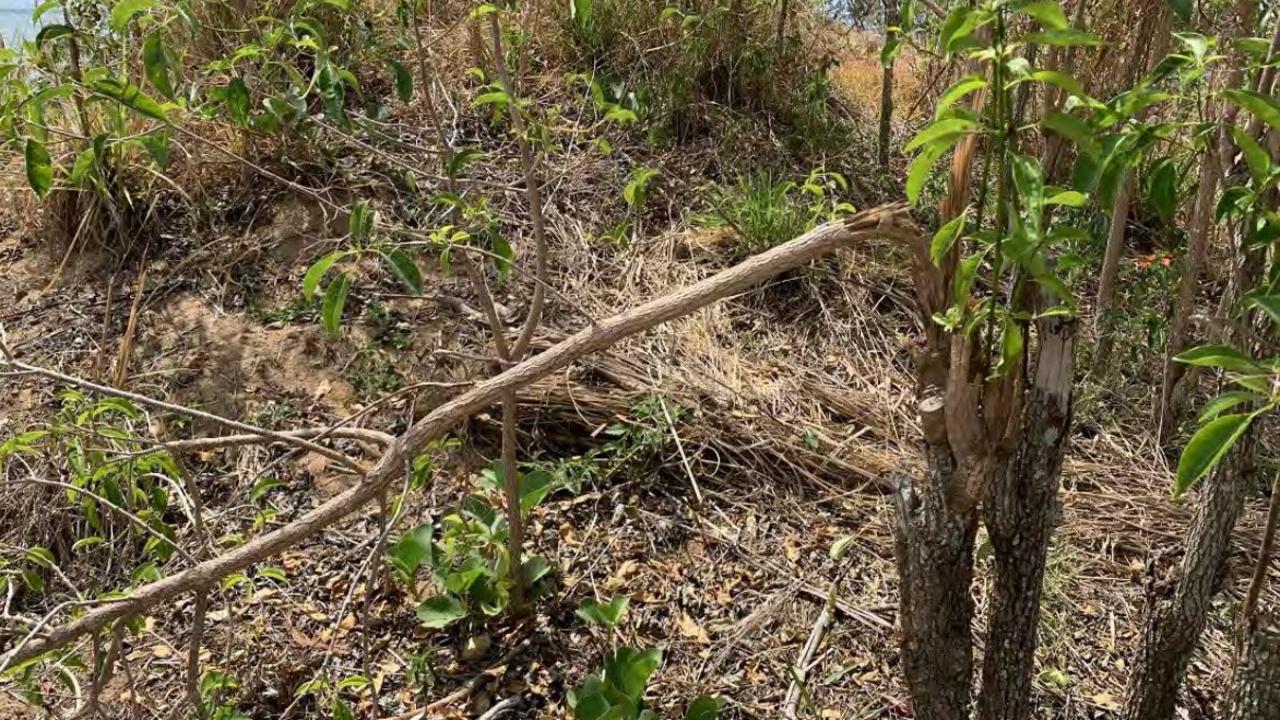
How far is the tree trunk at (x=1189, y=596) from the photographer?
1563 mm

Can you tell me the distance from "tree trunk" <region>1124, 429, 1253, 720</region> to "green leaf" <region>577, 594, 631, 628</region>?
41.8 inches

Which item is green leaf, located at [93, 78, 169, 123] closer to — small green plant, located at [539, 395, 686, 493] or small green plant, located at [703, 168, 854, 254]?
small green plant, located at [539, 395, 686, 493]

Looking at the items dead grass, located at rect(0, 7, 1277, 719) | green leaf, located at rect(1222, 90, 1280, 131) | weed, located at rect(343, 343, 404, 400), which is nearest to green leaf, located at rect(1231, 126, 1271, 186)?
green leaf, located at rect(1222, 90, 1280, 131)

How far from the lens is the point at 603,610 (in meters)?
2.22

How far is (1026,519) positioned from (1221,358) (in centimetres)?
63

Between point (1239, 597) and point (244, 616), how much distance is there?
2532 millimetres

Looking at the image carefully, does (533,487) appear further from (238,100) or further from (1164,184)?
(1164,184)

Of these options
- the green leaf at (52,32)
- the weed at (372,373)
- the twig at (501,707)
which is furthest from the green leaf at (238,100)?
the weed at (372,373)

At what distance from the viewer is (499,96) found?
5.93ft

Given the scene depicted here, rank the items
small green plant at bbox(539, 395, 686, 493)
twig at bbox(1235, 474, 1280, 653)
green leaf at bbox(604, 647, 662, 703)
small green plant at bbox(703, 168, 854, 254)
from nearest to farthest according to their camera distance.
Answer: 1. twig at bbox(1235, 474, 1280, 653)
2. green leaf at bbox(604, 647, 662, 703)
3. small green plant at bbox(539, 395, 686, 493)
4. small green plant at bbox(703, 168, 854, 254)

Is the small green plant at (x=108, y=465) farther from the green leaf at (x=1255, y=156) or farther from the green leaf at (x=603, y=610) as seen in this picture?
the green leaf at (x=1255, y=156)

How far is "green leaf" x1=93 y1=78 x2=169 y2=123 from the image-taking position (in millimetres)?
1482

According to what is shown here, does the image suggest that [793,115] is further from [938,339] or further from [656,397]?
[938,339]

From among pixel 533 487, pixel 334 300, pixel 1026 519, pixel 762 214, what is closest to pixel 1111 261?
pixel 762 214
